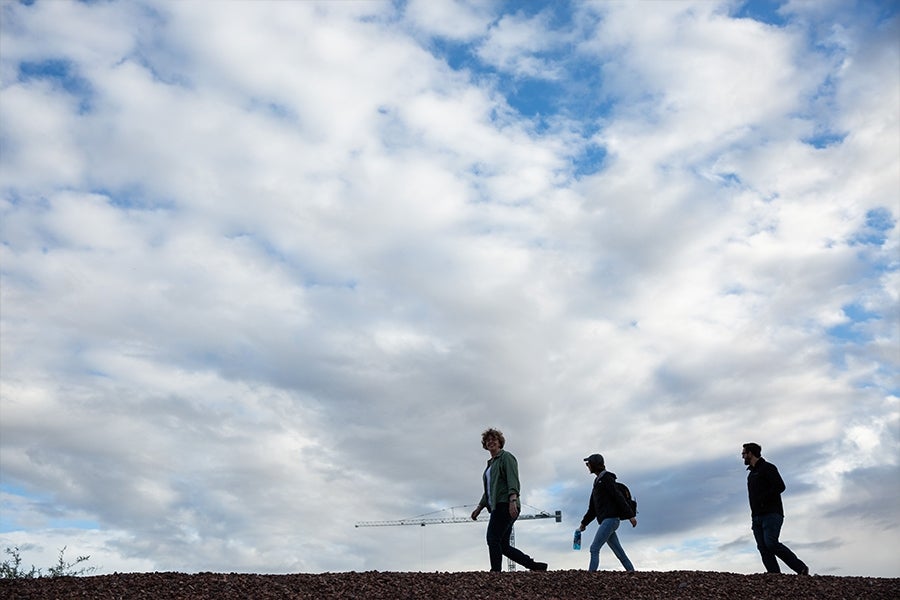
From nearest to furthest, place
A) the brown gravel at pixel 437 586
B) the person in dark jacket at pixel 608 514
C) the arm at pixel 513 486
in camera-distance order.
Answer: the brown gravel at pixel 437 586 → the arm at pixel 513 486 → the person in dark jacket at pixel 608 514

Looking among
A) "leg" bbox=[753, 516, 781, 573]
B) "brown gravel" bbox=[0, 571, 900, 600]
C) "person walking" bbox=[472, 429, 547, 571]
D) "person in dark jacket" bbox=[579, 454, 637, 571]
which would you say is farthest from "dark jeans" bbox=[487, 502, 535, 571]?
"leg" bbox=[753, 516, 781, 573]

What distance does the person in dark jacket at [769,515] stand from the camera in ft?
45.8

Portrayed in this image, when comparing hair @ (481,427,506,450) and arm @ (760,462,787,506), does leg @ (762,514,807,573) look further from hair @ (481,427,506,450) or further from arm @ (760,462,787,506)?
hair @ (481,427,506,450)

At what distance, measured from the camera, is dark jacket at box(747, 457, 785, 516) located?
14.0 meters

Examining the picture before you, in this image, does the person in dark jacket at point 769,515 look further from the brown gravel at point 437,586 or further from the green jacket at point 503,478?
the green jacket at point 503,478

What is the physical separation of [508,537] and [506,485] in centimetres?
85

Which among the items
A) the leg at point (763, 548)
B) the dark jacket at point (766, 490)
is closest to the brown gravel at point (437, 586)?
the leg at point (763, 548)

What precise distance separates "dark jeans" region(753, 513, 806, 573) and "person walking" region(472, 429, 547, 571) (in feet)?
11.4

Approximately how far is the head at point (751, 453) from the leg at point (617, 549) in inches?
95.8

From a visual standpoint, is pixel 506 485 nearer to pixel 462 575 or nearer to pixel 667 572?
pixel 462 575

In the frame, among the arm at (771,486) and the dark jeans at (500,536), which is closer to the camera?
the dark jeans at (500,536)

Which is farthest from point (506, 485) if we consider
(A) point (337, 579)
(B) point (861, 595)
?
(B) point (861, 595)

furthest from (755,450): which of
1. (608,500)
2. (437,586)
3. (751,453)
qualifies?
(437,586)

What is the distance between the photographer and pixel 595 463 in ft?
47.1
